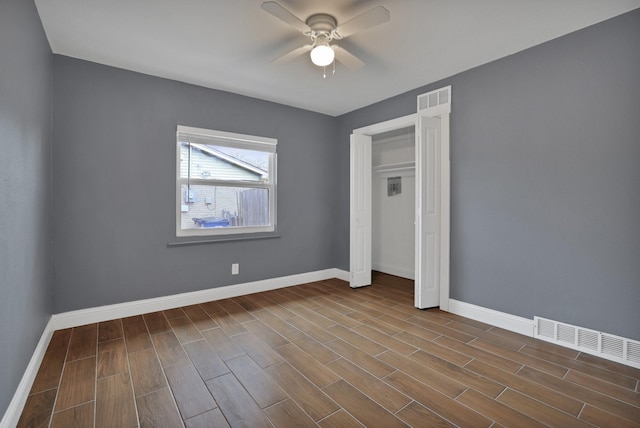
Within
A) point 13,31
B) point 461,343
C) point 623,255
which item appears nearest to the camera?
point 13,31

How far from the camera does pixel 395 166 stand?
197 inches

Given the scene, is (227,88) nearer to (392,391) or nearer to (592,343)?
(392,391)

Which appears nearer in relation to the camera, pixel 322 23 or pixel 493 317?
pixel 322 23

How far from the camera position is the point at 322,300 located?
369 cm

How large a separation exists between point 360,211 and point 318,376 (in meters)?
2.60

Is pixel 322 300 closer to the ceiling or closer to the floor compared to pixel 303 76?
closer to the floor

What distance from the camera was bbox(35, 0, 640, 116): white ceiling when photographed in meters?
2.11

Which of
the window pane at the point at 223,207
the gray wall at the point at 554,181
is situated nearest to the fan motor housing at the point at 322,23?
the gray wall at the point at 554,181

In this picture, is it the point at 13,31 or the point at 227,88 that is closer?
the point at 13,31

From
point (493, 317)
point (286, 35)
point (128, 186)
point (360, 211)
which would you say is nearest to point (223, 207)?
point (128, 186)

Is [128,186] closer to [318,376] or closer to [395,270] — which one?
[318,376]

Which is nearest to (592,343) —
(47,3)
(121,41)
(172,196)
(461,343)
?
(461,343)

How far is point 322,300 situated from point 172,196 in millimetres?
2155

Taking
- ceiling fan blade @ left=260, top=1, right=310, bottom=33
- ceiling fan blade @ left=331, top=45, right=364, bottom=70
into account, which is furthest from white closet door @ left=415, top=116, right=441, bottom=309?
ceiling fan blade @ left=260, top=1, right=310, bottom=33
